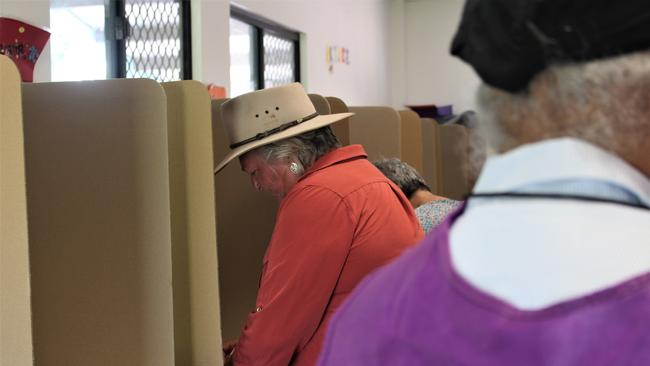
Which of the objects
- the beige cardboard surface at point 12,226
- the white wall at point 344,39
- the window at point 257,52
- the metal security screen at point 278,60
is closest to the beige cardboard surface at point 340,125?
the beige cardboard surface at point 12,226

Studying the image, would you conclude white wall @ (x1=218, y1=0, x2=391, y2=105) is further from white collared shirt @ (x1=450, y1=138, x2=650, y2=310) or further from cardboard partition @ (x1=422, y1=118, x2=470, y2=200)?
white collared shirt @ (x1=450, y1=138, x2=650, y2=310)

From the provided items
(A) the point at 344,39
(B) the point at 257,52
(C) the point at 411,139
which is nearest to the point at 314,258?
(C) the point at 411,139

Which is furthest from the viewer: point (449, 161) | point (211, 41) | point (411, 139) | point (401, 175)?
point (211, 41)

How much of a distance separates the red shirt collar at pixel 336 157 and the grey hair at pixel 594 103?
1.19 meters

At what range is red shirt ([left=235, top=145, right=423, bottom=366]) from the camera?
59.3 inches

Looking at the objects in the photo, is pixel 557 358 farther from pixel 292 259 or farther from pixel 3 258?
pixel 292 259

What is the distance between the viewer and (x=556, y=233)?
455mm

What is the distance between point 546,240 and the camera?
45 cm

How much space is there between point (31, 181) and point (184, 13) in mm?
2859

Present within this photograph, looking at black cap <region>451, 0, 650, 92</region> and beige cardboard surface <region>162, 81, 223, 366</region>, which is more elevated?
black cap <region>451, 0, 650, 92</region>

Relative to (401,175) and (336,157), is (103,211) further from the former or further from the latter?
(401,175)

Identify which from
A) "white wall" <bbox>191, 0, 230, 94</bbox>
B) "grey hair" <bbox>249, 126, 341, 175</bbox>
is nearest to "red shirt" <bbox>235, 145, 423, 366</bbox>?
"grey hair" <bbox>249, 126, 341, 175</bbox>

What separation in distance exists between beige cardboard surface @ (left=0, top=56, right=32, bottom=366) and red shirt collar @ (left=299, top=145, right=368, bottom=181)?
86 centimetres

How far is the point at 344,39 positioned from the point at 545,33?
6203mm
